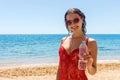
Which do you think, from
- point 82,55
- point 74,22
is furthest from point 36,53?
point 82,55

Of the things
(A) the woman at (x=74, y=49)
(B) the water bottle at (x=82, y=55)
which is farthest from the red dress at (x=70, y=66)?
(B) the water bottle at (x=82, y=55)

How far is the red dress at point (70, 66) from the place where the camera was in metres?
3.48

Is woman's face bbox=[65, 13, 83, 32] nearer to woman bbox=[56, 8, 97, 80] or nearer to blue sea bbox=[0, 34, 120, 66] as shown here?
woman bbox=[56, 8, 97, 80]

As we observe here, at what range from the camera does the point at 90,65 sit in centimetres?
331

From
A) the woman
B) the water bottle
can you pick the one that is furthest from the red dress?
the water bottle

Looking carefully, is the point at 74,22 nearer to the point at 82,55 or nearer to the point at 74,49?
the point at 74,49

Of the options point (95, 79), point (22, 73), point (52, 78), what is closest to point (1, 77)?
point (22, 73)

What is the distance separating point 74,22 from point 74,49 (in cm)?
29

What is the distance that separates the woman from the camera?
138 inches

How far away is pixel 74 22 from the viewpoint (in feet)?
11.8

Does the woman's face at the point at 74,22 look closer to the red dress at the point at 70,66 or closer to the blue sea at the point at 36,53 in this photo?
the red dress at the point at 70,66

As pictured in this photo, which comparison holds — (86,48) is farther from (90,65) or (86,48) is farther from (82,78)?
(82,78)

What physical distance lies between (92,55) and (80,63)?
29 cm

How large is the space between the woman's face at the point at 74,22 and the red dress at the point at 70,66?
0.83 feet
